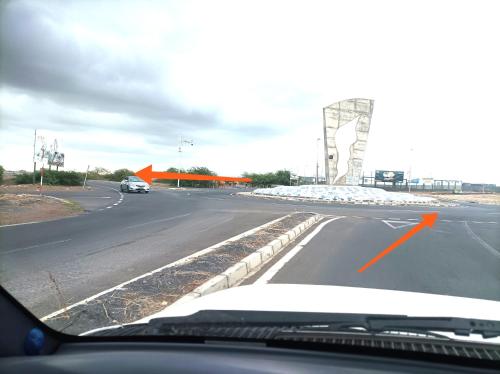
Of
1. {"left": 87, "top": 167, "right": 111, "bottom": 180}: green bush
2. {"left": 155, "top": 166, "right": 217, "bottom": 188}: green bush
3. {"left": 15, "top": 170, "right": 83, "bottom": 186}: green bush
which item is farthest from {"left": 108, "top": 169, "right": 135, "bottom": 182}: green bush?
{"left": 155, "top": 166, "right": 217, "bottom": 188}: green bush

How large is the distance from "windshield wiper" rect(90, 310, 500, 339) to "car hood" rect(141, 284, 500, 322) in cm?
17

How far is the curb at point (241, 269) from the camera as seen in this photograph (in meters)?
4.88

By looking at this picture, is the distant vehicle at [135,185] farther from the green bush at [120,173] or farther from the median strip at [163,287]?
the median strip at [163,287]

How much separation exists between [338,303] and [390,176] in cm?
6078

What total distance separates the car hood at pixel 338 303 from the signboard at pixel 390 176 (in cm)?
5980

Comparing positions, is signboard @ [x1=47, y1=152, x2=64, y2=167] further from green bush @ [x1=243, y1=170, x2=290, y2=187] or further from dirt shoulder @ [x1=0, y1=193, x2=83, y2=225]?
green bush @ [x1=243, y1=170, x2=290, y2=187]

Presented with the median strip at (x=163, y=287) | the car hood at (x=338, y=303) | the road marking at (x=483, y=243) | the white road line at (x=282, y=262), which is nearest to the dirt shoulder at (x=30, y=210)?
the median strip at (x=163, y=287)

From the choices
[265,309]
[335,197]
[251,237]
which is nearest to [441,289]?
[265,309]

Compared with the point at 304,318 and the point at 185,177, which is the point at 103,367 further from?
the point at 185,177

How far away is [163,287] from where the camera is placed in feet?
16.4

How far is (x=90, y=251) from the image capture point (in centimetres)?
761

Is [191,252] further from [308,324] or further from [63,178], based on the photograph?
[63,178]

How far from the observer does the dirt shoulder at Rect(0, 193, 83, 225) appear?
1280 cm

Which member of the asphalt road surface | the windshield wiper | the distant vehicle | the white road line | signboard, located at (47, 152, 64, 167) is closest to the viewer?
the windshield wiper
